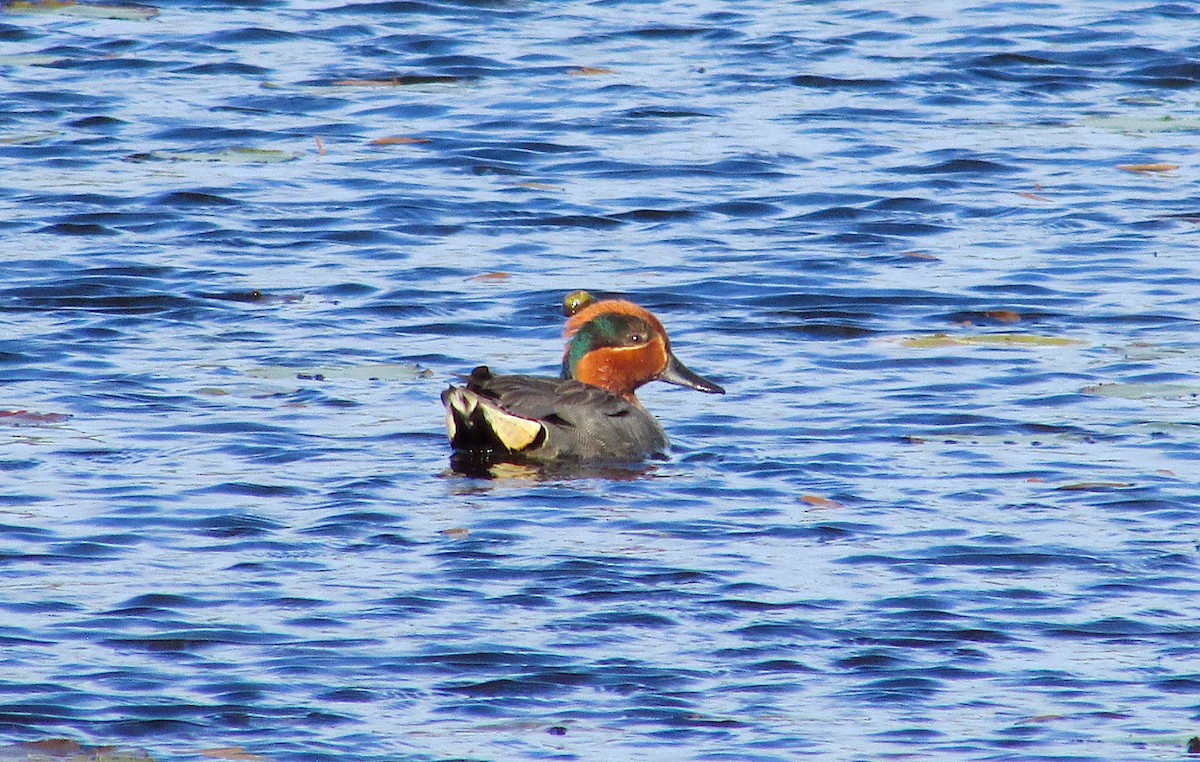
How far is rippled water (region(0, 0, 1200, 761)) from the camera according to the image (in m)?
7.37

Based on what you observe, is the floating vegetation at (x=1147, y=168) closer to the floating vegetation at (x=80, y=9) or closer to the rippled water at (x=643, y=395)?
the rippled water at (x=643, y=395)

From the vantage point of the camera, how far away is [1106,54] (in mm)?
19141

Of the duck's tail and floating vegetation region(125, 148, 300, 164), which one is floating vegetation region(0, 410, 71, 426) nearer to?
the duck's tail

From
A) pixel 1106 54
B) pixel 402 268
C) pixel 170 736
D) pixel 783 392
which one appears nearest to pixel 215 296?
pixel 402 268

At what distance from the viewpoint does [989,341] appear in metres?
12.4

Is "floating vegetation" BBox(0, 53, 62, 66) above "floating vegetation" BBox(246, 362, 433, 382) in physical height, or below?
above

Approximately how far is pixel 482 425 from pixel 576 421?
0.63m

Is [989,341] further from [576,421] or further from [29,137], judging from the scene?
[29,137]

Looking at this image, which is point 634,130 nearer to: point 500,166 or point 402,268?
point 500,166

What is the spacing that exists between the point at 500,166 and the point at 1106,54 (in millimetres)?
5675

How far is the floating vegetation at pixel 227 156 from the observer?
1605cm

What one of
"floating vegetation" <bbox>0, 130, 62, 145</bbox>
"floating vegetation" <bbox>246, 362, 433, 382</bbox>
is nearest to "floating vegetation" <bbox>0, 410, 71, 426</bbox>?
"floating vegetation" <bbox>246, 362, 433, 382</bbox>

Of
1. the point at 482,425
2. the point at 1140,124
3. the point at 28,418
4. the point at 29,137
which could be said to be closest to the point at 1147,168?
the point at 1140,124

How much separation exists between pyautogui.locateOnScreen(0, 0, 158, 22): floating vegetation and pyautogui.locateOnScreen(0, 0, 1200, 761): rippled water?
0.19m
